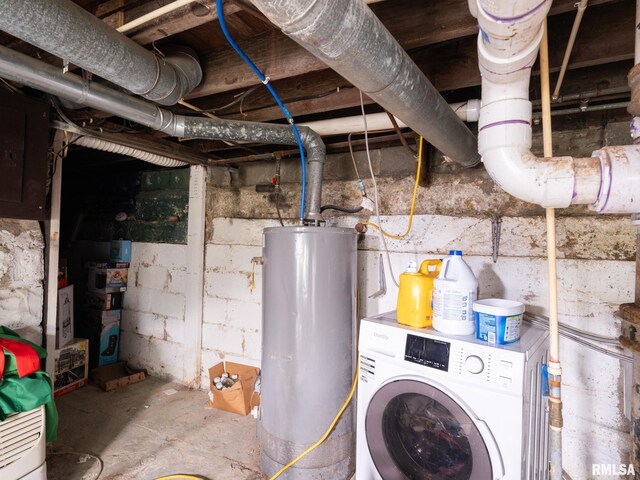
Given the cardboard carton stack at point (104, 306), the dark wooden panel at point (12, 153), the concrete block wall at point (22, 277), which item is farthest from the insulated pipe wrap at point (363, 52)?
the cardboard carton stack at point (104, 306)

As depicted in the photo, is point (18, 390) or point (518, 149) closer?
point (518, 149)

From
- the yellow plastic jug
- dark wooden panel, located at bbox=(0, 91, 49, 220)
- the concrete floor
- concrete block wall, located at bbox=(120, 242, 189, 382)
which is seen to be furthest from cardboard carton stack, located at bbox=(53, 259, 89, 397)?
the yellow plastic jug

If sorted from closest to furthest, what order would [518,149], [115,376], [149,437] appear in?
[518,149], [149,437], [115,376]

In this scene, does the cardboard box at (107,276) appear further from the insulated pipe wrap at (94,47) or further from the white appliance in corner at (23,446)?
the insulated pipe wrap at (94,47)

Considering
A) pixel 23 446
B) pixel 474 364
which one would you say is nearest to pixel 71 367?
→ pixel 23 446

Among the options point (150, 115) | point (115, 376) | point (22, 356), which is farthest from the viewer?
point (115, 376)

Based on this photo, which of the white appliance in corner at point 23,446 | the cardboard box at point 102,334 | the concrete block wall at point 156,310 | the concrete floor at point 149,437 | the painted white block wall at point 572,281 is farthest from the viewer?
the cardboard box at point 102,334

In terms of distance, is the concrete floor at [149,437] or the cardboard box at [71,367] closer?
the concrete floor at [149,437]

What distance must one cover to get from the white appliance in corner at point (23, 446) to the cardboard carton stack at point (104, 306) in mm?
1968

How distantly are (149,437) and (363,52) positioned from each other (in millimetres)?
2702

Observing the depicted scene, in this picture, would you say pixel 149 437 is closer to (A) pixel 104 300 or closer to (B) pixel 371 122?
(A) pixel 104 300

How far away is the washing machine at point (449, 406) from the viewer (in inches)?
48.3

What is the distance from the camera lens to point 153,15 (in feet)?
3.71

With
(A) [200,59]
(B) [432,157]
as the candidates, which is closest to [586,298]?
(B) [432,157]
